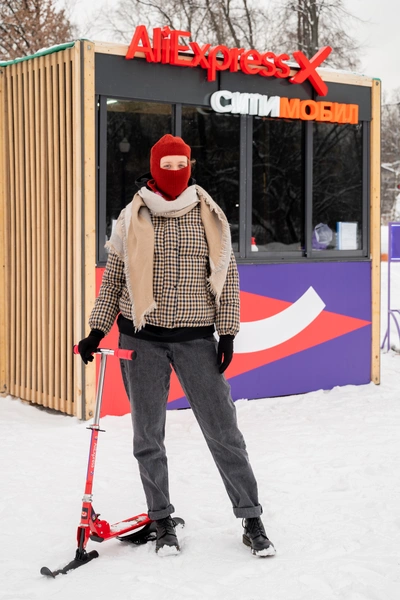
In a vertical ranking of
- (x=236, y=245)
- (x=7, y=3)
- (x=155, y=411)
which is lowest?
(x=155, y=411)

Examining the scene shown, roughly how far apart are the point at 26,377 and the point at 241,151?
279 centimetres

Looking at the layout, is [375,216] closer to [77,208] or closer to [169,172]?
[77,208]

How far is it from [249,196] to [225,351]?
3.81m

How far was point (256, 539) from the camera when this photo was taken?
3879mm

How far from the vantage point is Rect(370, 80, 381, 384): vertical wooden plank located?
318 inches

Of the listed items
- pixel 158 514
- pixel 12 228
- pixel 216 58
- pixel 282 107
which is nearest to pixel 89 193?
pixel 12 228

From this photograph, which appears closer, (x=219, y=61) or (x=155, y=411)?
(x=155, y=411)

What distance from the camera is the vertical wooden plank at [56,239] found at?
22.0 ft

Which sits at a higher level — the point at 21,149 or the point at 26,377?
the point at 21,149

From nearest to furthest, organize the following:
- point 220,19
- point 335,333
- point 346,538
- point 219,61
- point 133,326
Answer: point 133,326 → point 346,538 → point 219,61 → point 335,333 → point 220,19

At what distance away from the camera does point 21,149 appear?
719cm

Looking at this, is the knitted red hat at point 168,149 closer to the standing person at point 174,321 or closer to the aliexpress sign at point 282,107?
the standing person at point 174,321

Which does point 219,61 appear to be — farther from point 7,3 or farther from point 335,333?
point 7,3

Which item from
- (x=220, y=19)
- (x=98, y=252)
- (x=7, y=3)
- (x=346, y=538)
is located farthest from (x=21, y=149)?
(x=220, y=19)
